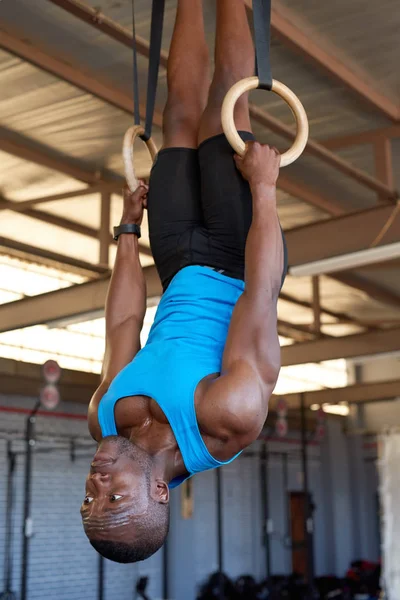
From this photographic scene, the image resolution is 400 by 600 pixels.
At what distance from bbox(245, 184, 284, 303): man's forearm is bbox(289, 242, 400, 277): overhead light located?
9.45 feet

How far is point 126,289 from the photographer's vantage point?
263cm

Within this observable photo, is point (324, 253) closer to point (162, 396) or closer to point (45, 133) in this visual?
point (45, 133)

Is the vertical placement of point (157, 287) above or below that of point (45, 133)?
below

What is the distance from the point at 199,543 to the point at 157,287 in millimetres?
6720

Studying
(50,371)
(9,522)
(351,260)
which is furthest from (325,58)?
(9,522)

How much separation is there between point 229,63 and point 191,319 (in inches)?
34.6

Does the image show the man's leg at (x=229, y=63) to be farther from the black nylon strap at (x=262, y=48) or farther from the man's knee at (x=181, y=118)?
the black nylon strap at (x=262, y=48)

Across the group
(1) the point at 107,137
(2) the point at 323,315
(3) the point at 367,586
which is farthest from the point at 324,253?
(3) the point at 367,586

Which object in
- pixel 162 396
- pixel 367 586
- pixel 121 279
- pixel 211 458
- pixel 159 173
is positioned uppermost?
pixel 159 173

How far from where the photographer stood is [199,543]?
11.8 meters

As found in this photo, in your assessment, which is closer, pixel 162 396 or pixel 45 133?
pixel 162 396

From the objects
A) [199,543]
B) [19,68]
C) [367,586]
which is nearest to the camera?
[19,68]

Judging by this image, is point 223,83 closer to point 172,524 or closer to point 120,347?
point 120,347

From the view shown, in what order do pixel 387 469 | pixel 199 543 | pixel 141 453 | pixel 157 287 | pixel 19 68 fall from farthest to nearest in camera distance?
pixel 199 543, pixel 387 469, pixel 157 287, pixel 19 68, pixel 141 453
